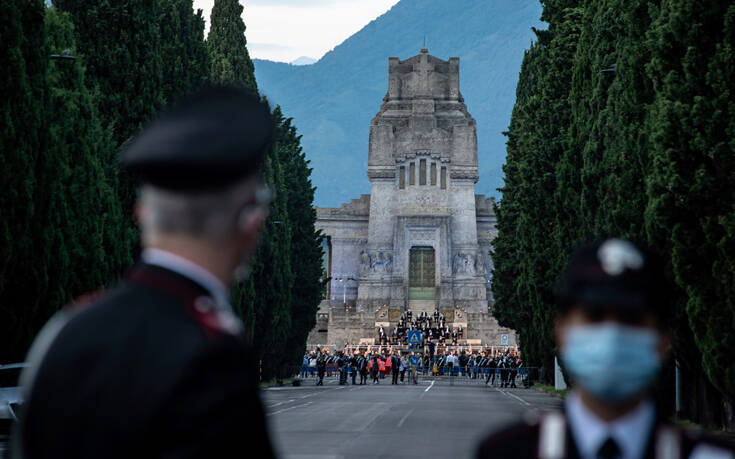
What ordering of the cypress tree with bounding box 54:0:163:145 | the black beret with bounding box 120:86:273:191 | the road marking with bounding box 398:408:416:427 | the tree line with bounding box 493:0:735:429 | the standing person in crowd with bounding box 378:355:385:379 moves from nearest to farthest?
the black beret with bounding box 120:86:273:191 → the tree line with bounding box 493:0:735:429 → the road marking with bounding box 398:408:416:427 → the cypress tree with bounding box 54:0:163:145 → the standing person in crowd with bounding box 378:355:385:379

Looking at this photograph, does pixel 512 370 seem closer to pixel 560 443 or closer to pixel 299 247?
pixel 299 247

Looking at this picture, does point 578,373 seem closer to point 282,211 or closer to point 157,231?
point 157,231

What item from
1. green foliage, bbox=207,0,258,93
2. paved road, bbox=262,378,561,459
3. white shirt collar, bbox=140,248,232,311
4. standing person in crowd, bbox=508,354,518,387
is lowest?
paved road, bbox=262,378,561,459

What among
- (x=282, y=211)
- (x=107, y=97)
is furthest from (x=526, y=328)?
(x=107, y=97)

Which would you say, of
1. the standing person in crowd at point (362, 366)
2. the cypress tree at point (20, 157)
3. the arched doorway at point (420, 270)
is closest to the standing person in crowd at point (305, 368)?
the standing person in crowd at point (362, 366)

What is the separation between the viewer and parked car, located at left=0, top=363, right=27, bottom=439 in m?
21.4

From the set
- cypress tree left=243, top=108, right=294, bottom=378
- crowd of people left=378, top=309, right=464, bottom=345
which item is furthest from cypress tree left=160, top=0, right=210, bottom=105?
crowd of people left=378, top=309, right=464, bottom=345

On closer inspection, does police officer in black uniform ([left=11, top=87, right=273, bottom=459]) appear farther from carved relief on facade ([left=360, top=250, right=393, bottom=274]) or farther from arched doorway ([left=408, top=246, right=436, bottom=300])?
arched doorway ([left=408, top=246, right=436, bottom=300])

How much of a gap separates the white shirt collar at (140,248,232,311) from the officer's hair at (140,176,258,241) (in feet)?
0.19

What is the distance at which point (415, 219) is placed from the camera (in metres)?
100

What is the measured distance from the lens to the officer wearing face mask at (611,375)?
10.6 ft

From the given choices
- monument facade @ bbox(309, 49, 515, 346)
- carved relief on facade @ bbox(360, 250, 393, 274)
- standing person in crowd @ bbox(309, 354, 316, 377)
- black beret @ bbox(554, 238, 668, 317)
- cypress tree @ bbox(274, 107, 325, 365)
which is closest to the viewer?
black beret @ bbox(554, 238, 668, 317)

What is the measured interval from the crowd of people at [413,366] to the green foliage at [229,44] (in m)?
15.0

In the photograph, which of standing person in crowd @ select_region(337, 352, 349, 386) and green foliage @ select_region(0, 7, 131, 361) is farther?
standing person in crowd @ select_region(337, 352, 349, 386)
